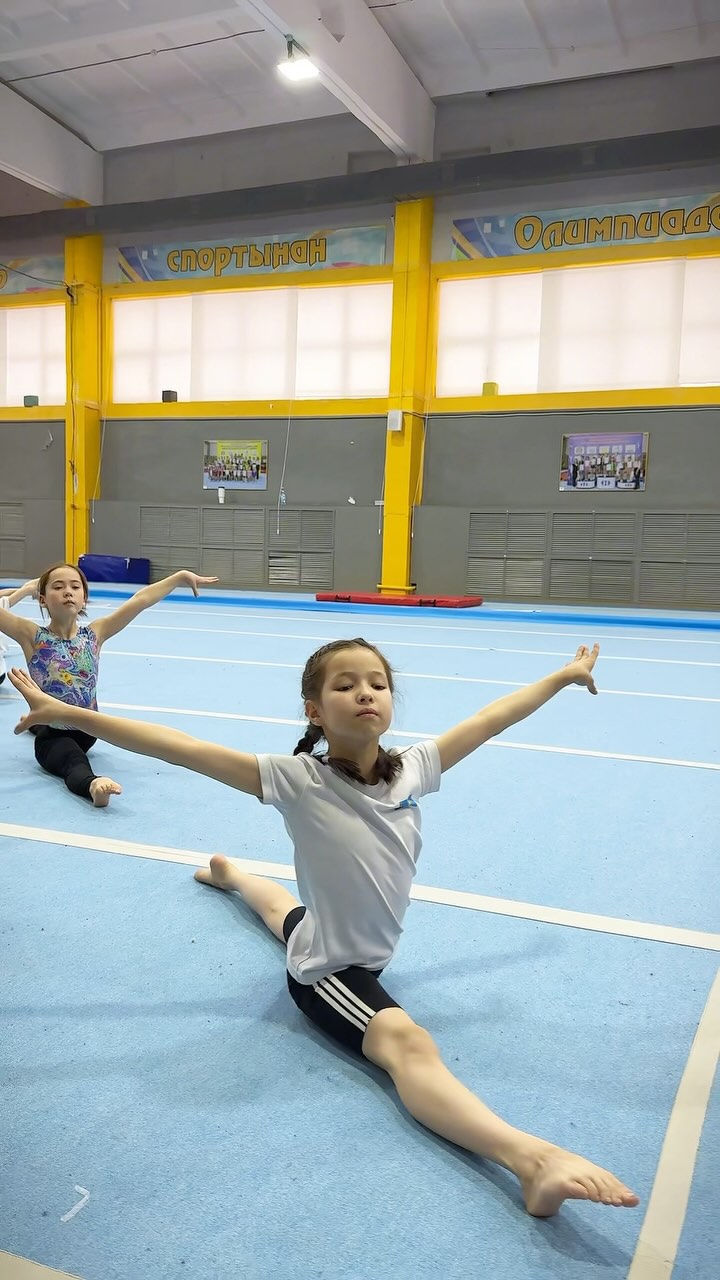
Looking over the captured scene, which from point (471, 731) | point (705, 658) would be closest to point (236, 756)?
point (471, 731)

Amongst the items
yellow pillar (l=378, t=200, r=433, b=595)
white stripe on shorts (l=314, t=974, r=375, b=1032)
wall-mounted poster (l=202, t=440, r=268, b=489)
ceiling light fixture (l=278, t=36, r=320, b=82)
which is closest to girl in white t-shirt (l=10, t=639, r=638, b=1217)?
white stripe on shorts (l=314, t=974, r=375, b=1032)

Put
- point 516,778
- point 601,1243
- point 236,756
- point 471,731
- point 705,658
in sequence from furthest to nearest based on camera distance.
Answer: point 705,658 < point 516,778 < point 471,731 < point 236,756 < point 601,1243

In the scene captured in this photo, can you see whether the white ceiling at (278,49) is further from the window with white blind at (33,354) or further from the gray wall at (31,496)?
the gray wall at (31,496)

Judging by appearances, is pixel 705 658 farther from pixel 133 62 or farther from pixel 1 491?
pixel 1 491

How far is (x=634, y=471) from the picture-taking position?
557 inches

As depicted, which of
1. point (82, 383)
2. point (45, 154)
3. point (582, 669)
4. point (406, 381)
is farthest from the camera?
point (82, 383)

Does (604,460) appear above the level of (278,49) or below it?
below

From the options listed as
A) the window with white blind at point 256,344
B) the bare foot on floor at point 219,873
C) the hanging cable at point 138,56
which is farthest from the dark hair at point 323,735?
the window with white blind at point 256,344

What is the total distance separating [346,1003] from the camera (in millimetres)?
1790

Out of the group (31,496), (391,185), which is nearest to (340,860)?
(391,185)

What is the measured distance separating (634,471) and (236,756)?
13455mm

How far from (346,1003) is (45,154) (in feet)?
57.0

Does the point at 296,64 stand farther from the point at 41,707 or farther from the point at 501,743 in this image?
the point at 41,707

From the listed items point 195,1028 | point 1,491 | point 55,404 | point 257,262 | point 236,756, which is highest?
point 257,262
